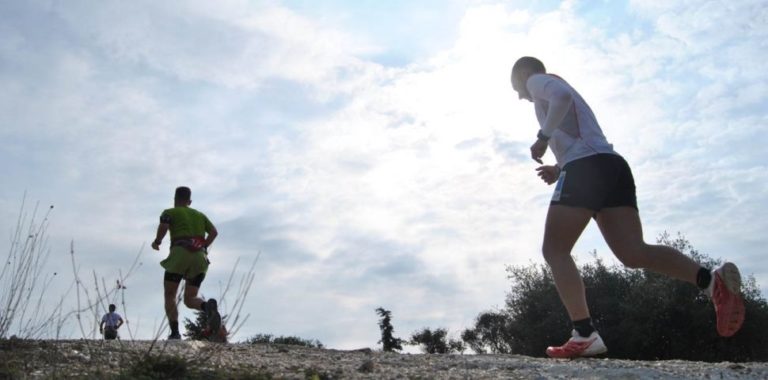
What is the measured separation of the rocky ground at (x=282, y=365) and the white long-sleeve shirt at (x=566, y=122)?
1.36 metres

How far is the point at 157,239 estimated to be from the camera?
28.0 ft

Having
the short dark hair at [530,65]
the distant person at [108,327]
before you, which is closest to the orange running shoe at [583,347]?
the short dark hair at [530,65]

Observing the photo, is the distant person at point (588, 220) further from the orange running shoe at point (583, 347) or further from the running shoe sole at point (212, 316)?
the running shoe sole at point (212, 316)

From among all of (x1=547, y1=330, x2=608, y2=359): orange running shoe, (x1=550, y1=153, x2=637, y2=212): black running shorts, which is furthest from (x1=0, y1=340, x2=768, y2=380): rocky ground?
(x1=550, y1=153, x2=637, y2=212): black running shorts

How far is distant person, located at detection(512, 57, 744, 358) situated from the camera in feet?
16.7

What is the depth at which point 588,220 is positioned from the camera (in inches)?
205

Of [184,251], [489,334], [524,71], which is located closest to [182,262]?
[184,251]

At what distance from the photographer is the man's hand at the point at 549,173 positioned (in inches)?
217

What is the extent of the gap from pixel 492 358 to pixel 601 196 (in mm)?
1357

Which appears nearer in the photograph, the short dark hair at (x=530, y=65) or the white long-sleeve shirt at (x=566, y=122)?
the white long-sleeve shirt at (x=566, y=122)

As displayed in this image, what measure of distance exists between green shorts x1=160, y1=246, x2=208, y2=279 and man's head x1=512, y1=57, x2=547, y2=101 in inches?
167

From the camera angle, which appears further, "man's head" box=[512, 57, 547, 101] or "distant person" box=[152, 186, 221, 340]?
"distant person" box=[152, 186, 221, 340]

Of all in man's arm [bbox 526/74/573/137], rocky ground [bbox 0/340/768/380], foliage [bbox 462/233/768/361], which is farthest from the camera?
foliage [bbox 462/233/768/361]

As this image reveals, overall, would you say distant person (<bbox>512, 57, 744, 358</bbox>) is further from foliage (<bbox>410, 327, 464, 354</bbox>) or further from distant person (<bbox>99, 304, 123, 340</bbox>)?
foliage (<bbox>410, 327, 464, 354</bbox>)
